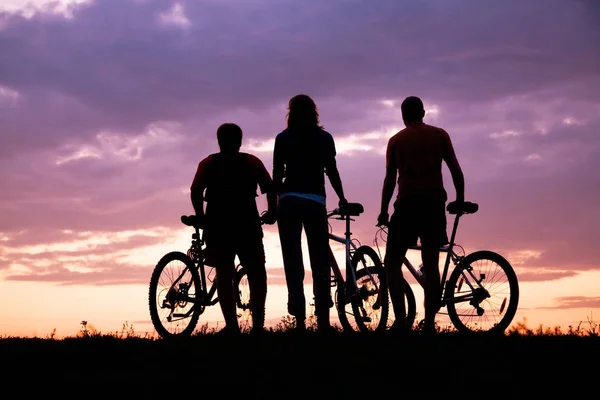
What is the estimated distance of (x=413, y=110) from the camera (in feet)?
36.7

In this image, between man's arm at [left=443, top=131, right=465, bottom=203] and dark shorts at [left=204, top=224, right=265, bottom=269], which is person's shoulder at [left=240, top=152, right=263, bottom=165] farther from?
man's arm at [left=443, top=131, right=465, bottom=203]

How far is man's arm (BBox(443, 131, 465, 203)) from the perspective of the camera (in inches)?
439

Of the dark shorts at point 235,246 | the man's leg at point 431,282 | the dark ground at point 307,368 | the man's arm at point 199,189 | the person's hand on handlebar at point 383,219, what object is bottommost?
the dark ground at point 307,368

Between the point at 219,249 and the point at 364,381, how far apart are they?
3744mm

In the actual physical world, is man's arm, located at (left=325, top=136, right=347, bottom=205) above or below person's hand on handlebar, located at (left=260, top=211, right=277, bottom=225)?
above

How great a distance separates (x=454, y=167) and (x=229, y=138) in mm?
2880

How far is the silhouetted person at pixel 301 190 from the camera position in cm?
1080

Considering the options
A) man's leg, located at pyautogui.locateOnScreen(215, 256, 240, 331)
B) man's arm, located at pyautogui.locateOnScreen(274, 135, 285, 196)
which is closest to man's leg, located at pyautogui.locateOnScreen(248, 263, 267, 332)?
man's leg, located at pyautogui.locateOnScreen(215, 256, 240, 331)

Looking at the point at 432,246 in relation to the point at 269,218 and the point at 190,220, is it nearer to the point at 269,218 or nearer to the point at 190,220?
the point at 269,218

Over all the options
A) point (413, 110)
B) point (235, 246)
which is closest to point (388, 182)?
point (413, 110)

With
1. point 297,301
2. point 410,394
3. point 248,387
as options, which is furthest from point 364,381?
point 297,301

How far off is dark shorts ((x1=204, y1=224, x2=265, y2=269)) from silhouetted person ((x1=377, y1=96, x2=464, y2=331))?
165 centimetres

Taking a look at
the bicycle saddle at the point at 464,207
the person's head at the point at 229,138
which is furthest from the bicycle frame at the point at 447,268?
the person's head at the point at 229,138

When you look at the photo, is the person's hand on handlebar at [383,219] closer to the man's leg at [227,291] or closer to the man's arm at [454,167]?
the man's arm at [454,167]
